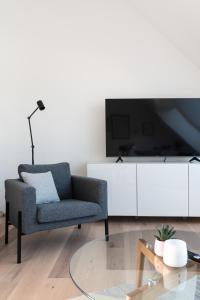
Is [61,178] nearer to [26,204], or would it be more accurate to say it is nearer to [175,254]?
[26,204]

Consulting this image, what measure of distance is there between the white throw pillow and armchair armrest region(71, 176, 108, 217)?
0.94 ft

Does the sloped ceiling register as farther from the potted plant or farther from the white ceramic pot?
the white ceramic pot

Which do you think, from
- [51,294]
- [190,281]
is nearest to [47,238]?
[51,294]

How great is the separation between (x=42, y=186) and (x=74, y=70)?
1833mm

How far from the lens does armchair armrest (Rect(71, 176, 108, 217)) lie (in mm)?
3145

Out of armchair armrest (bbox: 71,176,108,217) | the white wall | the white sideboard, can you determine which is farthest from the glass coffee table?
the white wall

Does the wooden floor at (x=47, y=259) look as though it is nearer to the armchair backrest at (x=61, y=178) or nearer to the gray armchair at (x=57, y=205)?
the gray armchair at (x=57, y=205)

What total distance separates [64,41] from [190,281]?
352 cm

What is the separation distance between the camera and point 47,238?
3.35 meters

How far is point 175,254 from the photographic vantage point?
5.45ft

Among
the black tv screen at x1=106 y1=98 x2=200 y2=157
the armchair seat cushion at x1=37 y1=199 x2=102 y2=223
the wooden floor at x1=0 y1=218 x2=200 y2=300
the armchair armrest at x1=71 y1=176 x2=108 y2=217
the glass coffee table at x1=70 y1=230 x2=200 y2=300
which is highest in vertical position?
the black tv screen at x1=106 y1=98 x2=200 y2=157

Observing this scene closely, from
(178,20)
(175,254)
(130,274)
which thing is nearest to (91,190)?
(130,274)

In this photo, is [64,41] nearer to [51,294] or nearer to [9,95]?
[9,95]

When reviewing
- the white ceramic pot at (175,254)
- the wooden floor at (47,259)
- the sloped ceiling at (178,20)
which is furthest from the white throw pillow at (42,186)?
the sloped ceiling at (178,20)
